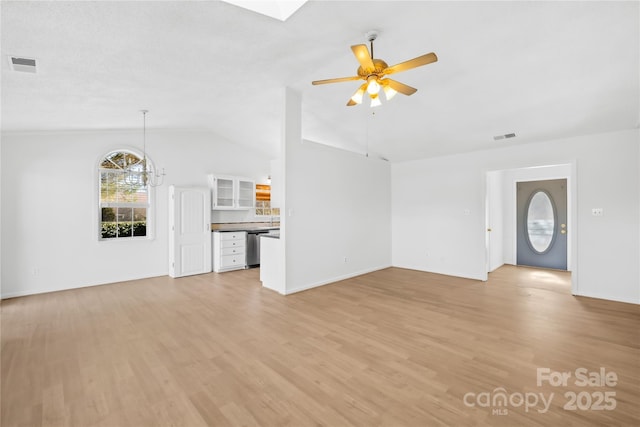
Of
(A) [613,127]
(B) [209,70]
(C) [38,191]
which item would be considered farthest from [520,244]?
(C) [38,191]

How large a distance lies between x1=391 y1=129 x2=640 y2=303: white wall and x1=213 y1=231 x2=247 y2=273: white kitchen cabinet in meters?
3.67

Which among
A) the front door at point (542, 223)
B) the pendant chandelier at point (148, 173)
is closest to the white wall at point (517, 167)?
the front door at point (542, 223)

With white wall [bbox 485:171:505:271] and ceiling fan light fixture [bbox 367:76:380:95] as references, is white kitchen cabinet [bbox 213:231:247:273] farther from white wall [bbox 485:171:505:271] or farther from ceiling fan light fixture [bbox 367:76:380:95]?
white wall [bbox 485:171:505:271]

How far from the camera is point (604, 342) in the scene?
278cm

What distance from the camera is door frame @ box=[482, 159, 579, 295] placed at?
4.43 meters

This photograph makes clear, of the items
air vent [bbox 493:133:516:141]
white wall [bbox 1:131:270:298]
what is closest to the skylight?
air vent [bbox 493:133:516:141]

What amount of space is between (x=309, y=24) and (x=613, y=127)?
4.69 meters

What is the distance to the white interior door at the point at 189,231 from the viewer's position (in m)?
5.68

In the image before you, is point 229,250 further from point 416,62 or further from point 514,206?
point 514,206

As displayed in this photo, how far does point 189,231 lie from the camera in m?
5.85

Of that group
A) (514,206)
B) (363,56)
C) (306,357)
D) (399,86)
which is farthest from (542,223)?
(306,357)

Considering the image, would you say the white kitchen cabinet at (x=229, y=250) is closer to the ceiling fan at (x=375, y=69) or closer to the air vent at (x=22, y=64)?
the air vent at (x=22, y=64)

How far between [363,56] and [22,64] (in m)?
3.19

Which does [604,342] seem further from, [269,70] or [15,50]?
[15,50]
